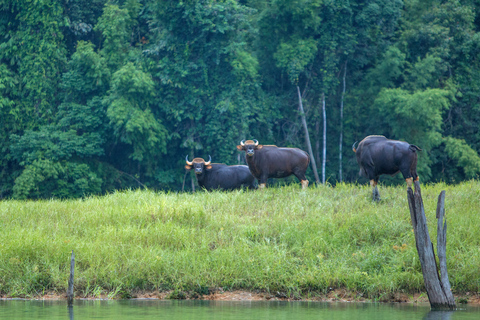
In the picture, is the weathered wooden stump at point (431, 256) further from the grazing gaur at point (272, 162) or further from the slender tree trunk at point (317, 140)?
the slender tree trunk at point (317, 140)

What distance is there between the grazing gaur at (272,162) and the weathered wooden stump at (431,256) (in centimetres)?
723

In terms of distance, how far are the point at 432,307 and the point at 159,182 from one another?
2061 centimetres

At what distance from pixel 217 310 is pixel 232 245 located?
2634 mm

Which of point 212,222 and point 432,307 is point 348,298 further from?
point 212,222

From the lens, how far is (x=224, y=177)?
63.1ft

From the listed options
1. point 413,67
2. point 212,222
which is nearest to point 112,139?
point 413,67

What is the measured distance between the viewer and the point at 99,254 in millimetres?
12719

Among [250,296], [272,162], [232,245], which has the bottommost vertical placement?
[250,296]

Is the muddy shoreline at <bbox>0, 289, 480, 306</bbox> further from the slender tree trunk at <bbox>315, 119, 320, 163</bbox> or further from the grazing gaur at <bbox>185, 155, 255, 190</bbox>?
the slender tree trunk at <bbox>315, 119, 320, 163</bbox>

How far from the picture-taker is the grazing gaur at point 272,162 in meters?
18.0

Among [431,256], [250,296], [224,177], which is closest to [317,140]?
[224,177]

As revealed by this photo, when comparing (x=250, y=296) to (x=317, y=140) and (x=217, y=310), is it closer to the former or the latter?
(x=217, y=310)

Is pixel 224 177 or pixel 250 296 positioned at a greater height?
pixel 224 177

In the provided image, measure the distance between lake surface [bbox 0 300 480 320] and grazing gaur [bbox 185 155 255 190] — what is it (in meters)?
7.65
